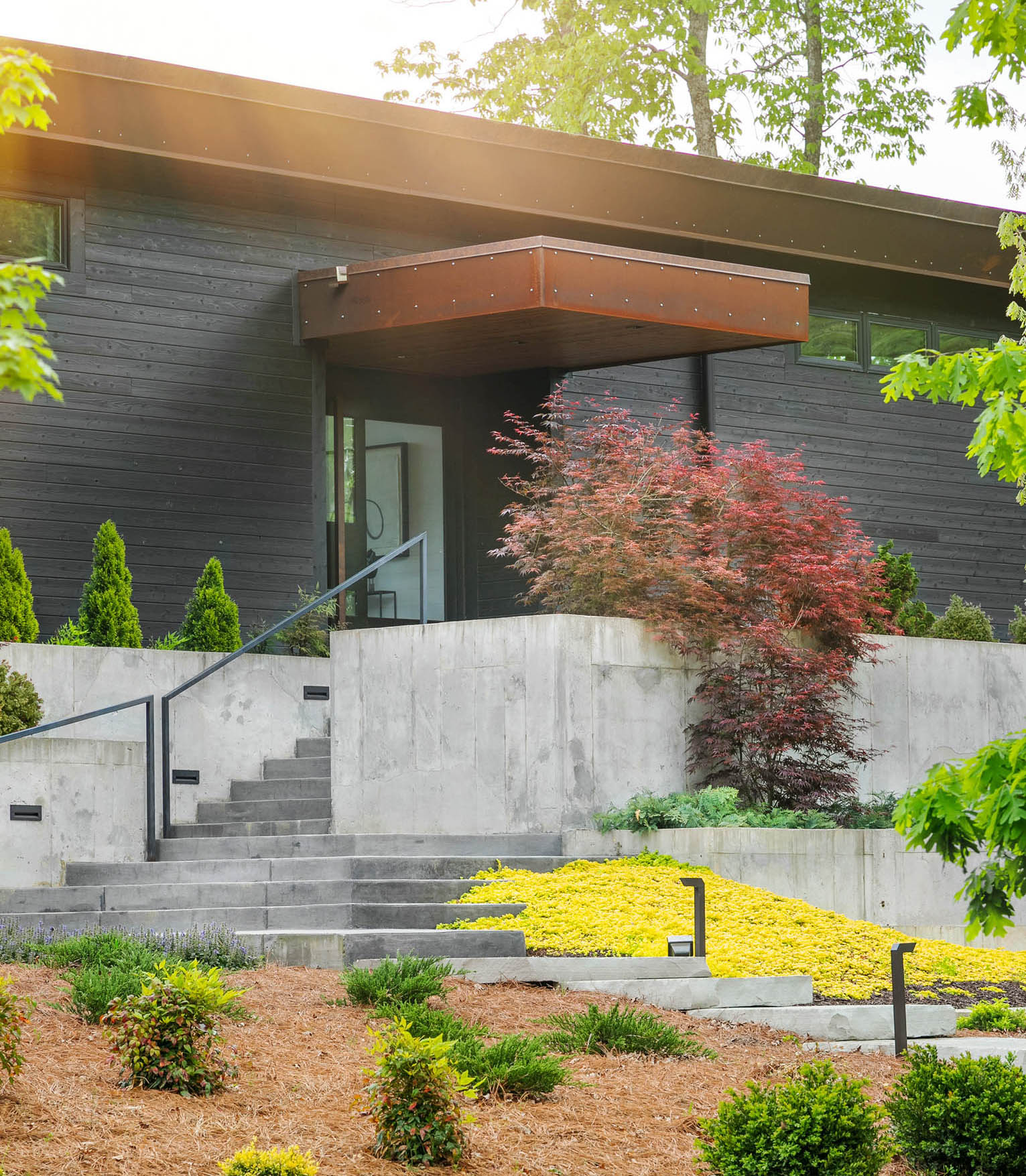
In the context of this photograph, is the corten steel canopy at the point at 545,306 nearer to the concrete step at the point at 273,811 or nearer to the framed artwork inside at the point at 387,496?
the framed artwork inside at the point at 387,496

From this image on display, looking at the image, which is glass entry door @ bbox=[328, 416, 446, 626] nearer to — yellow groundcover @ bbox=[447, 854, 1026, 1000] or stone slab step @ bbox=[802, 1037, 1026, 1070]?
yellow groundcover @ bbox=[447, 854, 1026, 1000]

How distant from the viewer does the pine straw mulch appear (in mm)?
5023

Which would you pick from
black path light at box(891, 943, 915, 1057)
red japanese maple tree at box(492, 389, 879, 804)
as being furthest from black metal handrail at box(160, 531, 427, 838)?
black path light at box(891, 943, 915, 1057)

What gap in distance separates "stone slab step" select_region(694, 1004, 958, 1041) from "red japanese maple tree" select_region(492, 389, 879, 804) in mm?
3397

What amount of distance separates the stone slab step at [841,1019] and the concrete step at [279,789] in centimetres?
503

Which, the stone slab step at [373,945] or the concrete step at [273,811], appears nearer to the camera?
the stone slab step at [373,945]

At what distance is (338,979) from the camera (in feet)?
25.4

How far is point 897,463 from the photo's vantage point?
17672 millimetres

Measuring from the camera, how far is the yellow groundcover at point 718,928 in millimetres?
8398

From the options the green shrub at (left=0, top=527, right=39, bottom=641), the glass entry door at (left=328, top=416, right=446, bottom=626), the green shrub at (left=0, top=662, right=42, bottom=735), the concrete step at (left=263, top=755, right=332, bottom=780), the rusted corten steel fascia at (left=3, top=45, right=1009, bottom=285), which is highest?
the rusted corten steel fascia at (left=3, top=45, right=1009, bottom=285)

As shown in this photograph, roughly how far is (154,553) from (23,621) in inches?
73.0

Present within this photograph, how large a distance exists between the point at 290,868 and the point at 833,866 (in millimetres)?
3693

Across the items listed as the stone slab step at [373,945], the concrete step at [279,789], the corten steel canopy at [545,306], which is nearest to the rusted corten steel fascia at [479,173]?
the corten steel canopy at [545,306]

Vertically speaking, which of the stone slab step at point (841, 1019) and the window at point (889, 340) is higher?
the window at point (889, 340)
